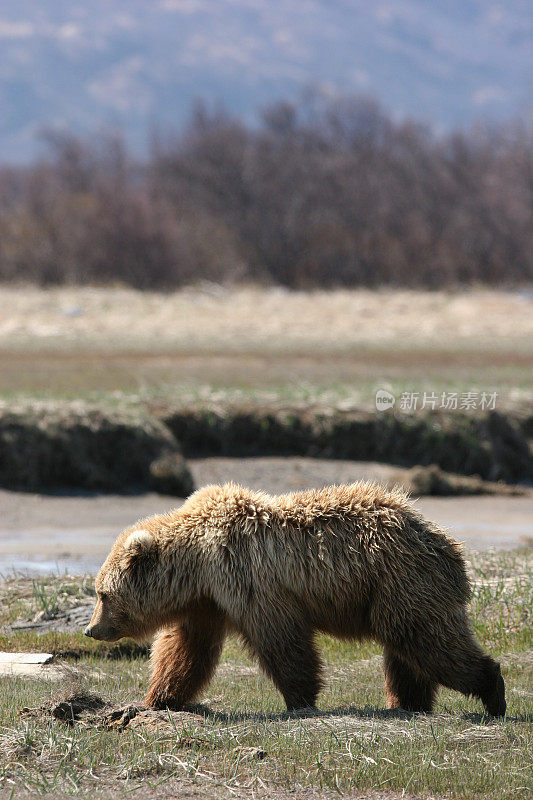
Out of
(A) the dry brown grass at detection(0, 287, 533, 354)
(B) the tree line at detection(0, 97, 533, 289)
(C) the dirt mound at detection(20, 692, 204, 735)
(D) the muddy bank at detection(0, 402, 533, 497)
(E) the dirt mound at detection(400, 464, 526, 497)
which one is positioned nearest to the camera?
(C) the dirt mound at detection(20, 692, 204, 735)

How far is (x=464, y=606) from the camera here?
19.0 feet

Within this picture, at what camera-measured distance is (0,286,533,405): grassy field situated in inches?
688

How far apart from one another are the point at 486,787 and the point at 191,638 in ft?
6.20

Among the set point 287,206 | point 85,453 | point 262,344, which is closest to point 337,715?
point 85,453

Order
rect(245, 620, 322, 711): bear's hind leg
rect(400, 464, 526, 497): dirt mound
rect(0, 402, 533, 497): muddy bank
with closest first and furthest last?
rect(245, 620, 322, 711): bear's hind leg < rect(0, 402, 533, 497): muddy bank < rect(400, 464, 526, 497): dirt mound

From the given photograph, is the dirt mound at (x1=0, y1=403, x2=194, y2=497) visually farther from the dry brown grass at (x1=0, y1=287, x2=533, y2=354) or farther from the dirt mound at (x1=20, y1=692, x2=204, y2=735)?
the dry brown grass at (x1=0, y1=287, x2=533, y2=354)

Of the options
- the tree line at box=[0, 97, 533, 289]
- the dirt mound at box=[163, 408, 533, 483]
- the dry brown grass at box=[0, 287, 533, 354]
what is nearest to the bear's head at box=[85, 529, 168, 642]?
the dirt mound at box=[163, 408, 533, 483]

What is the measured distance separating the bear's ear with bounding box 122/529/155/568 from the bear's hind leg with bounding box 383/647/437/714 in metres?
1.33

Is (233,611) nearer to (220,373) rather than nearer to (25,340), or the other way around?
(220,373)

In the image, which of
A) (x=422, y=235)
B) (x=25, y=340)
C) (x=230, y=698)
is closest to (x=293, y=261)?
(x=422, y=235)

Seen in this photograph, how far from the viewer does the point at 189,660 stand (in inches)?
232

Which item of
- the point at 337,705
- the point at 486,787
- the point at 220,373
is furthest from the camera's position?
the point at 220,373

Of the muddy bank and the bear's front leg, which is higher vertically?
the muddy bank

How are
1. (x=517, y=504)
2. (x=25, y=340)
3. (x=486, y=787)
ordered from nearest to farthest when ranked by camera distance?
1. (x=486, y=787)
2. (x=517, y=504)
3. (x=25, y=340)
